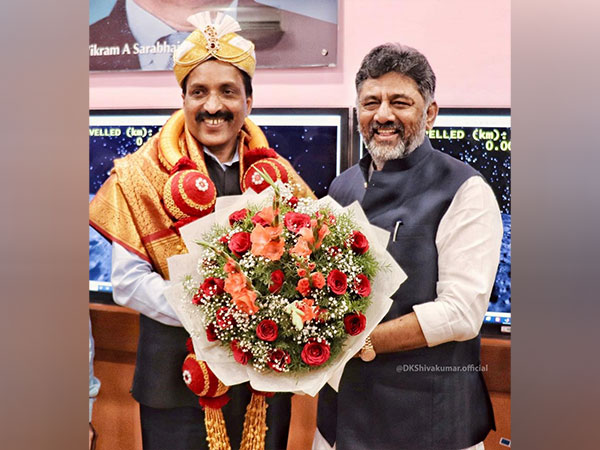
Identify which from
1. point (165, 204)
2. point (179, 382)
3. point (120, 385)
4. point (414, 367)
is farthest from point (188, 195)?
point (414, 367)

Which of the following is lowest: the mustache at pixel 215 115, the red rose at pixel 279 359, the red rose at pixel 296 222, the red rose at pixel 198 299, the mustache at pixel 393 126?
the red rose at pixel 279 359

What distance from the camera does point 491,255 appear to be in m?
1.98

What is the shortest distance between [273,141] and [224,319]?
0.76 metres

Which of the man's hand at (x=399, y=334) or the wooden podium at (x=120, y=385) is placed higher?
the man's hand at (x=399, y=334)

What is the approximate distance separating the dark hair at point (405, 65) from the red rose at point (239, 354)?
1.08 metres

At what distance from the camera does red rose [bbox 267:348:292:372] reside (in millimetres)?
1723

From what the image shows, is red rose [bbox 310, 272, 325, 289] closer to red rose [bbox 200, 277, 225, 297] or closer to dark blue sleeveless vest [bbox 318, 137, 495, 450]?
red rose [bbox 200, 277, 225, 297]

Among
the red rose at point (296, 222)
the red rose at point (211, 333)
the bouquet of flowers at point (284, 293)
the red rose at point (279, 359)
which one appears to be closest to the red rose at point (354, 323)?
the bouquet of flowers at point (284, 293)

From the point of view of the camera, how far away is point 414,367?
2.01m

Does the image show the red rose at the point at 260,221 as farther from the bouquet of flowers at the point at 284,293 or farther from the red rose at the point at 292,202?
the red rose at the point at 292,202

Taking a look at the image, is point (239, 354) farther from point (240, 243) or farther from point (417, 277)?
point (417, 277)

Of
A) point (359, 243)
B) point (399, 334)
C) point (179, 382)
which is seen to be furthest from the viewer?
point (179, 382)

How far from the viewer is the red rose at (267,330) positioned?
1.68m
